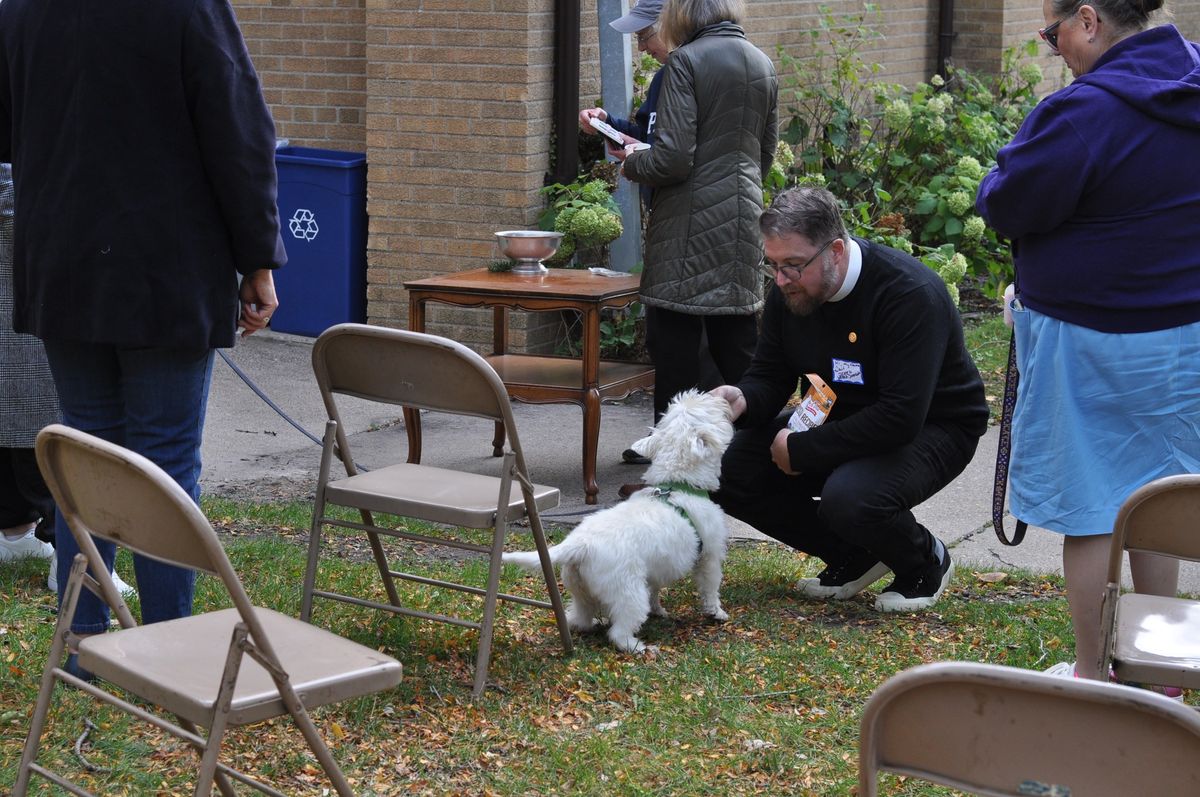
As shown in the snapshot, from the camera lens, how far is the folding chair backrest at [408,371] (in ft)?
12.3

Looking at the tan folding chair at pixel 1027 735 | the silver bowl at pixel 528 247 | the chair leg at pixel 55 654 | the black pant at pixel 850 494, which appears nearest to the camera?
the tan folding chair at pixel 1027 735

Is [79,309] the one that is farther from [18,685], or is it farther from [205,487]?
[205,487]

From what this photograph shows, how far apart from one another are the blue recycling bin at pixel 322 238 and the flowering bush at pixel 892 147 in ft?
9.48

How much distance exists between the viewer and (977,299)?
35.6ft

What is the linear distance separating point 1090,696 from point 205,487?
16.0ft

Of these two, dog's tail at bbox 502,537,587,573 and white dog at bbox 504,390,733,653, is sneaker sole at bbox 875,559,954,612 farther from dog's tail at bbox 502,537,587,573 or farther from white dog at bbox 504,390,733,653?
dog's tail at bbox 502,537,587,573

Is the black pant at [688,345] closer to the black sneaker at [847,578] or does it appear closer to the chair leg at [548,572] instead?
the black sneaker at [847,578]

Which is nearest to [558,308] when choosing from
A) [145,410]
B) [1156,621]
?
[145,410]

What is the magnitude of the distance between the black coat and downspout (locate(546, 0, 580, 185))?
4.71m

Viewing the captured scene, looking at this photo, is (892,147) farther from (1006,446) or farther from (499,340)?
(1006,446)

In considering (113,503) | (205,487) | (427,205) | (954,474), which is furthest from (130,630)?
(427,205)

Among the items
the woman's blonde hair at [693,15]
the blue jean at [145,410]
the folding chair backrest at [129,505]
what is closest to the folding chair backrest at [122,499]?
the folding chair backrest at [129,505]

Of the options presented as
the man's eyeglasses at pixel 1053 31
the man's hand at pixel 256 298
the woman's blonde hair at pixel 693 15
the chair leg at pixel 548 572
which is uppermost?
the woman's blonde hair at pixel 693 15

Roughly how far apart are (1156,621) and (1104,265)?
3.03 feet
